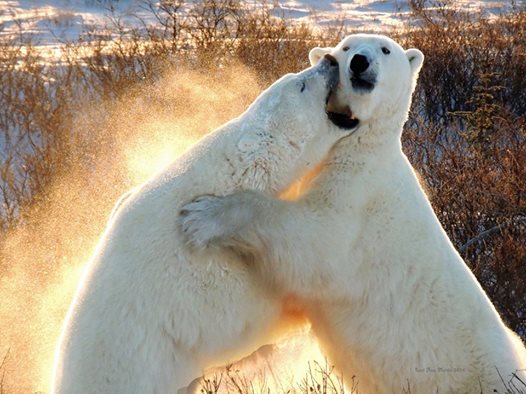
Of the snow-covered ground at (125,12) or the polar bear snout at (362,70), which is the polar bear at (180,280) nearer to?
the polar bear snout at (362,70)

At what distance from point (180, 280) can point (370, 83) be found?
1.01m

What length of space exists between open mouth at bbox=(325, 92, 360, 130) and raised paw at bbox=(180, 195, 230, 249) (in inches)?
22.2

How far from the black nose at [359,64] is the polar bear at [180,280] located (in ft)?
0.39

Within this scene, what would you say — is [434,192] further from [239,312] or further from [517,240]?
[239,312]

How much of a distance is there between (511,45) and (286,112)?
7.97m

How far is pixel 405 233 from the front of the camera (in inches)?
141

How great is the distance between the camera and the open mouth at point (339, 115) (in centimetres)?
344

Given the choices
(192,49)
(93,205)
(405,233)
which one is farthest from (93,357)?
(192,49)

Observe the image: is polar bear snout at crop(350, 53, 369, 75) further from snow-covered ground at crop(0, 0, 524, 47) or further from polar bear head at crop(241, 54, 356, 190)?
snow-covered ground at crop(0, 0, 524, 47)

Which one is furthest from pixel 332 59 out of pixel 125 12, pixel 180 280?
pixel 125 12

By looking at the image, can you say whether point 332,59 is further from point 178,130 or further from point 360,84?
point 178,130

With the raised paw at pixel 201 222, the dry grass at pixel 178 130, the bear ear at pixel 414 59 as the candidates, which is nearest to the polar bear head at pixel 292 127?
the raised paw at pixel 201 222

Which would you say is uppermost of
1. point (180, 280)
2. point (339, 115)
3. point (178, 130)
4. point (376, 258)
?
point (339, 115)

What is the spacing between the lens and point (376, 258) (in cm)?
355
